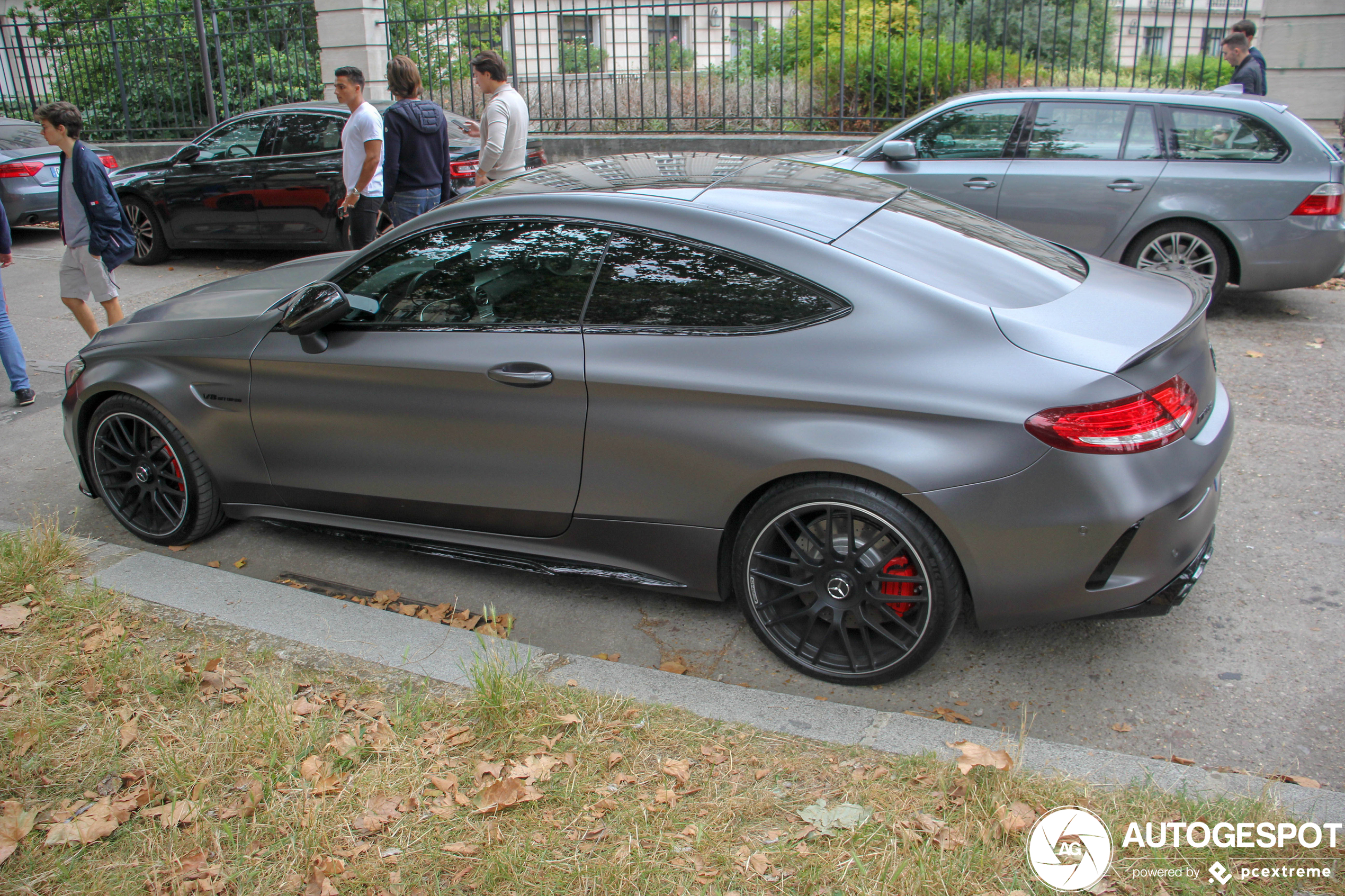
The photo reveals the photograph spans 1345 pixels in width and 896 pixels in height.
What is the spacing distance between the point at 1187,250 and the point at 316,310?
6589mm

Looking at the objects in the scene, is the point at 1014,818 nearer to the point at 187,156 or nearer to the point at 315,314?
the point at 315,314

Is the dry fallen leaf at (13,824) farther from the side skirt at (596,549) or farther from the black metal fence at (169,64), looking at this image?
the black metal fence at (169,64)

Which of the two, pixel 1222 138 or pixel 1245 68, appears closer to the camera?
pixel 1222 138

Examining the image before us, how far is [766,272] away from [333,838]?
→ 7.17 feet

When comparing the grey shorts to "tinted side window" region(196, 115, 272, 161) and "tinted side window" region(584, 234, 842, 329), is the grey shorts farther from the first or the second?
"tinted side window" region(584, 234, 842, 329)

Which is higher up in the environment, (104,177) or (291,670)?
(104,177)

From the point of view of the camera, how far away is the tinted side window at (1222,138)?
7496 mm

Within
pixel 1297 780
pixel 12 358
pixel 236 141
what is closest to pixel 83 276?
pixel 12 358

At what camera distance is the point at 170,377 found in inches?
175

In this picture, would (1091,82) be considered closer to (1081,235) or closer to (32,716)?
(1081,235)

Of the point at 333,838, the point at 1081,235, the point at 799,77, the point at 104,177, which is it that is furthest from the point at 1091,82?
the point at 333,838

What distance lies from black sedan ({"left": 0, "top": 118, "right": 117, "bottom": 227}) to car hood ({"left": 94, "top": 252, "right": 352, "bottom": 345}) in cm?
898

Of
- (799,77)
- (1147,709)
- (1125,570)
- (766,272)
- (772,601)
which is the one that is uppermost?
(799,77)

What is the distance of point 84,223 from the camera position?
23.1 ft
